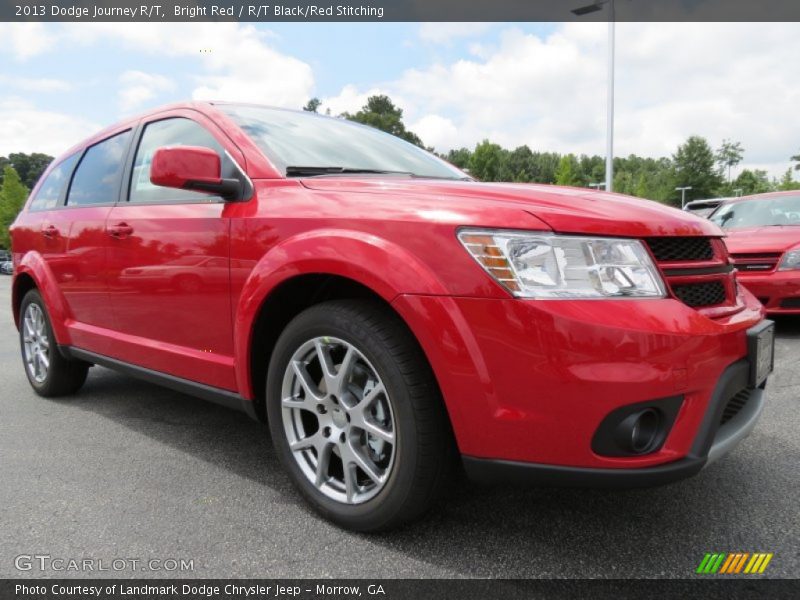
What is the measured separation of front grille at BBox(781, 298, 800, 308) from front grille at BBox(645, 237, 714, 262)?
14.0ft

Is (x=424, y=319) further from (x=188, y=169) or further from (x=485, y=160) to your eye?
(x=485, y=160)

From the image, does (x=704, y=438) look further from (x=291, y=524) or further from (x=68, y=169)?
(x=68, y=169)

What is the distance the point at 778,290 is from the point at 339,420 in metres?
5.05

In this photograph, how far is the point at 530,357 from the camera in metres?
1.69

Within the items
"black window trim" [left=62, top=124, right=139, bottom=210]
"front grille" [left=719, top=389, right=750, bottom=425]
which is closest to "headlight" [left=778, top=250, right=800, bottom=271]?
"front grille" [left=719, top=389, right=750, bottom=425]

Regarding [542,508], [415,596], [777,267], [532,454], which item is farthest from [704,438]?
[777,267]

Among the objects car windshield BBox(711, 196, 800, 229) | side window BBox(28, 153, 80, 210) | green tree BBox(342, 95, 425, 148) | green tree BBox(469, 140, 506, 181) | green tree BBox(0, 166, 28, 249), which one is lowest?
car windshield BBox(711, 196, 800, 229)

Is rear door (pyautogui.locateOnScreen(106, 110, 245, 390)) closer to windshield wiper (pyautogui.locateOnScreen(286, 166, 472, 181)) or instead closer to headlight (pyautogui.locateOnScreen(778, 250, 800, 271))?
windshield wiper (pyautogui.locateOnScreen(286, 166, 472, 181))

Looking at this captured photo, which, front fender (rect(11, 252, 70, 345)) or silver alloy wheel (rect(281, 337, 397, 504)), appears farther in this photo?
front fender (rect(11, 252, 70, 345))

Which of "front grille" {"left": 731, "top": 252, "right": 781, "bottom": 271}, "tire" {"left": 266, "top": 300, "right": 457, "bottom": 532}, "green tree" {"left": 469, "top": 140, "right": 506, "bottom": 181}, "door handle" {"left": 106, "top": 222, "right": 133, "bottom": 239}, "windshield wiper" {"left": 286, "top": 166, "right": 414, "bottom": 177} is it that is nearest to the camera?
"tire" {"left": 266, "top": 300, "right": 457, "bottom": 532}

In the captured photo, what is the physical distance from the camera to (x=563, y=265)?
5.72 ft

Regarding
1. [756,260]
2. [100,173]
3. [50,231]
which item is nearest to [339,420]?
[100,173]

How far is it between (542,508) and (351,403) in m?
0.85

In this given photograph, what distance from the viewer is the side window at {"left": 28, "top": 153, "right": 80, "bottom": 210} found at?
13.1 feet
